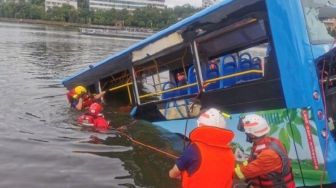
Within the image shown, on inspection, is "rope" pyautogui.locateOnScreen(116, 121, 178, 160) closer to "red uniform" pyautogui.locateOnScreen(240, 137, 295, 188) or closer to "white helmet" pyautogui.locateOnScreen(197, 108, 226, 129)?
"red uniform" pyautogui.locateOnScreen(240, 137, 295, 188)

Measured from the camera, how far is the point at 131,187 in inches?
309

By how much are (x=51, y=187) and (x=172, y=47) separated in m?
3.27

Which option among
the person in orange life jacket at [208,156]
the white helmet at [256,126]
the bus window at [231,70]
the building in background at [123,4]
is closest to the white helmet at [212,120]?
the person in orange life jacket at [208,156]

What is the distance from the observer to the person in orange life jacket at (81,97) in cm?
1345

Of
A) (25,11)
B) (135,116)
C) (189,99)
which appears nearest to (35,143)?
(135,116)

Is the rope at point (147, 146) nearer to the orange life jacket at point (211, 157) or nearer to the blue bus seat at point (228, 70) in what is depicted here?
the blue bus seat at point (228, 70)

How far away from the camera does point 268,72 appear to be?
23.5ft

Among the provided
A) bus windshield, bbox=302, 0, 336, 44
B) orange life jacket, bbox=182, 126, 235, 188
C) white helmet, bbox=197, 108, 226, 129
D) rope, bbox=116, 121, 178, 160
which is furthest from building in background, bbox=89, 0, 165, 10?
orange life jacket, bbox=182, 126, 235, 188

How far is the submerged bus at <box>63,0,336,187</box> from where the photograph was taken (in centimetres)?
668

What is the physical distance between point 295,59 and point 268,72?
21.2 inches

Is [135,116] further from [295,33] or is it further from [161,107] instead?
[295,33]

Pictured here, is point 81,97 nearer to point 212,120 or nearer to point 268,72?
point 268,72

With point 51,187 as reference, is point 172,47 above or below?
above

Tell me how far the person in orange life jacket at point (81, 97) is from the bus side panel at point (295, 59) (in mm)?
7417
